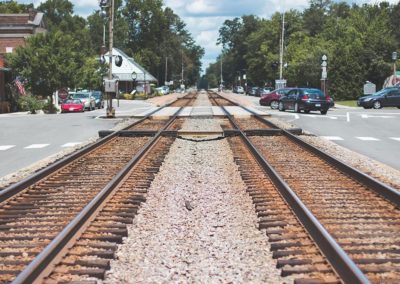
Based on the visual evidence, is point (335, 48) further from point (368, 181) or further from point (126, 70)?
point (368, 181)

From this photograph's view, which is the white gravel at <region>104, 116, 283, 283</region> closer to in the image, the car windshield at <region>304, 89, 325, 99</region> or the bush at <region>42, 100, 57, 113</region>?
the car windshield at <region>304, 89, 325, 99</region>

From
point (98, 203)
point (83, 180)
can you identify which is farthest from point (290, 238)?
point (83, 180)

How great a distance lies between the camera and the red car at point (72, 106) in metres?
42.7

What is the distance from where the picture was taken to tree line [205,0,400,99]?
207ft

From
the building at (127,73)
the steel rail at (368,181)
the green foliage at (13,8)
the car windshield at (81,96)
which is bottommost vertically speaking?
the steel rail at (368,181)

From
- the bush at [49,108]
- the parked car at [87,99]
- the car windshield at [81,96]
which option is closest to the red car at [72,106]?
the bush at [49,108]

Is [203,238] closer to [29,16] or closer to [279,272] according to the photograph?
[279,272]

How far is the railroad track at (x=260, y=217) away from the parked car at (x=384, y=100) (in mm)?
33302

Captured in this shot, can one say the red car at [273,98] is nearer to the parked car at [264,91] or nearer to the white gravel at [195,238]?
the parked car at [264,91]

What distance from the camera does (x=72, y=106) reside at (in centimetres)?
4269

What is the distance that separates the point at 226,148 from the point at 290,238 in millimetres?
9708

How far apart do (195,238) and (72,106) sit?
37051mm

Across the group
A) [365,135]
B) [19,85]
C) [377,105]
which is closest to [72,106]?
[19,85]

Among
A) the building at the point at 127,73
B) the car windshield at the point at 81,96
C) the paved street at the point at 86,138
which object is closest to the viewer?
the paved street at the point at 86,138
